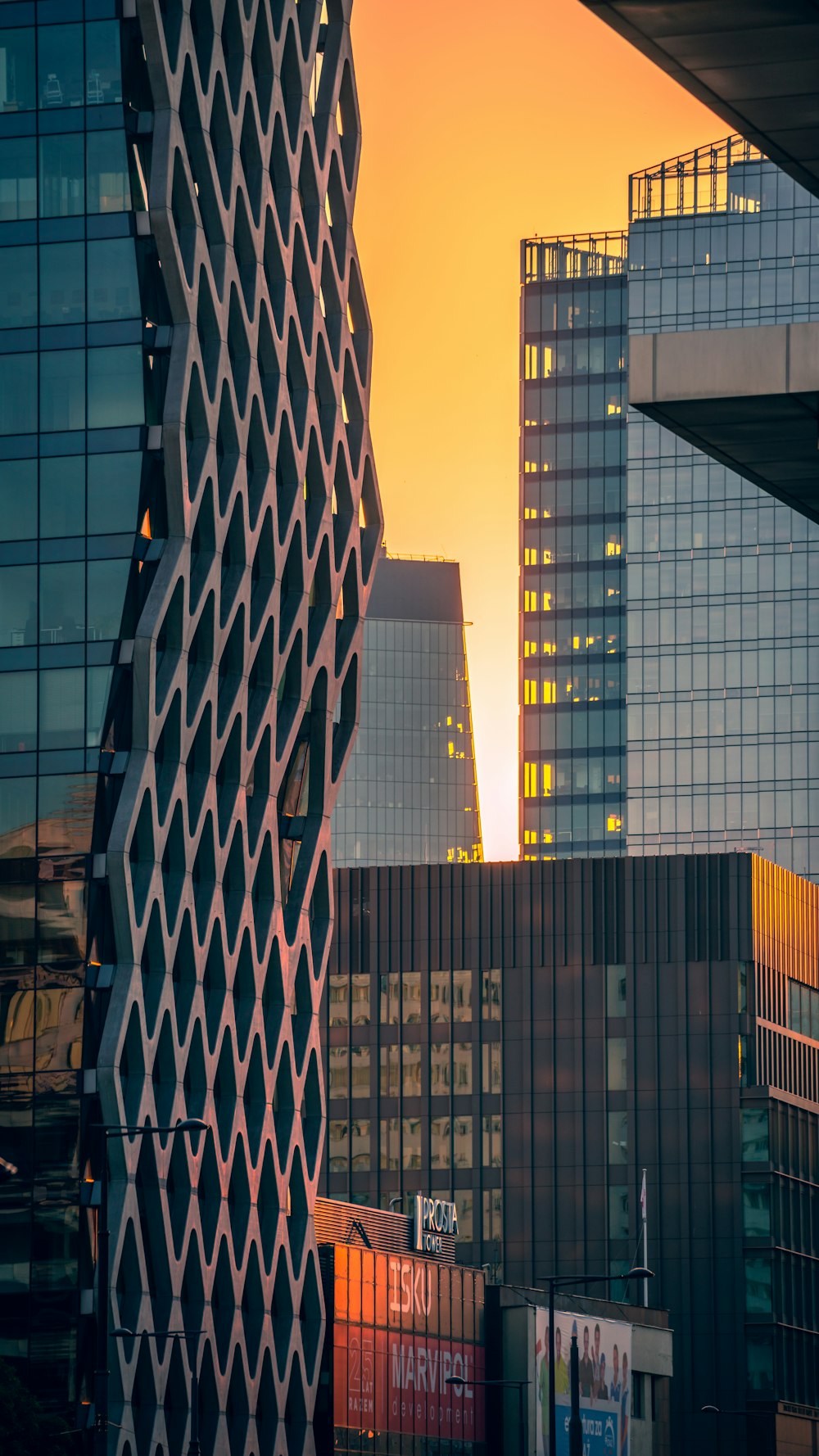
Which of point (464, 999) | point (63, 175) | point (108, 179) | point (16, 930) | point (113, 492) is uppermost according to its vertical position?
point (63, 175)

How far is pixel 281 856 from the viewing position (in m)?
115

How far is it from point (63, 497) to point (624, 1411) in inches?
2243

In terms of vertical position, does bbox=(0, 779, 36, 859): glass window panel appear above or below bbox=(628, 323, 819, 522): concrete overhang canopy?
above

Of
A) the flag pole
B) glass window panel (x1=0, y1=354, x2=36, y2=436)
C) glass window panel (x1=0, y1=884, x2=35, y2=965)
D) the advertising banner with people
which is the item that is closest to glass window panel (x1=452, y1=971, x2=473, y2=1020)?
the flag pole

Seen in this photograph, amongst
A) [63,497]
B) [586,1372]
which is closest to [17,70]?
[63,497]

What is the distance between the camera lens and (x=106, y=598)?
3996 inches

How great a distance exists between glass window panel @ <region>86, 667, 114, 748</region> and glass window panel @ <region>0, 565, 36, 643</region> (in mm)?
Result: 3378

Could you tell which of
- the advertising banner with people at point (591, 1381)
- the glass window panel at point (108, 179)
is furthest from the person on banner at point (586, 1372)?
the glass window panel at point (108, 179)

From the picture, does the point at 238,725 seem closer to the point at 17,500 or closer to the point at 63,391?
the point at 17,500

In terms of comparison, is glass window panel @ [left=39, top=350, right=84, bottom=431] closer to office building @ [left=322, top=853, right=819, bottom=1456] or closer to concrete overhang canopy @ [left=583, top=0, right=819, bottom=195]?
office building @ [left=322, top=853, right=819, bottom=1456]

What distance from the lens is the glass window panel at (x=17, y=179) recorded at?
344 feet

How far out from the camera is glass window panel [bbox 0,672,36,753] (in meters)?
102

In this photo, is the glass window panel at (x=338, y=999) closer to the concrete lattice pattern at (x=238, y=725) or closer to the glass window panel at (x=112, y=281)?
the concrete lattice pattern at (x=238, y=725)

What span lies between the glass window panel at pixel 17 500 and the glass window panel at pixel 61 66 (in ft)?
44.6
